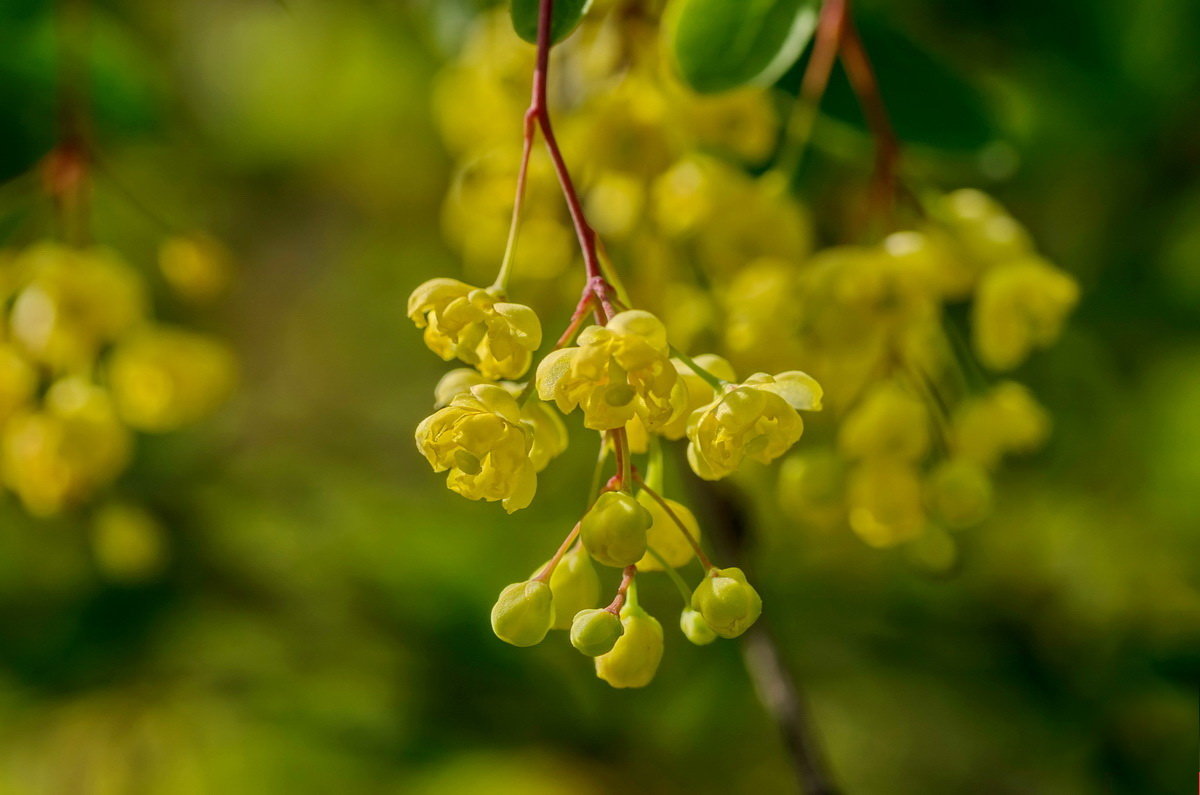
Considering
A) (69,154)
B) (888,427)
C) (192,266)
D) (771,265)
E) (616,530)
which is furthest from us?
(192,266)

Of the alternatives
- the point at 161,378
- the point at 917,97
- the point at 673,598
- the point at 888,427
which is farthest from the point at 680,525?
the point at 673,598

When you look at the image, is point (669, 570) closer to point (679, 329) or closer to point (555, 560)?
point (555, 560)

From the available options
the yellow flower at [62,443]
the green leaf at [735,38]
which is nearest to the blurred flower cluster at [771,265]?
the green leaf at [735,38]

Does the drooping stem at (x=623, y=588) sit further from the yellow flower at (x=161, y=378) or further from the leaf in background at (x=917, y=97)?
the yellow flower at (x=161, y=378)

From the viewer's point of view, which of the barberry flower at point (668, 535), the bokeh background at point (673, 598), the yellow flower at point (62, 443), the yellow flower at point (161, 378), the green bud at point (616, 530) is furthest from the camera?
the bokeh background at point (673, 598)

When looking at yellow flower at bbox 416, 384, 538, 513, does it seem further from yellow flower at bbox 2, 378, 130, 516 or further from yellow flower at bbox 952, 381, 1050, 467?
yellow flower at bbox 2, 378, 130, 516

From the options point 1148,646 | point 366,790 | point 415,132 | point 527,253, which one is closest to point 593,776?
point 366,790

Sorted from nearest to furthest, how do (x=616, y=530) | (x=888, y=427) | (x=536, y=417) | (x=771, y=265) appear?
(x=616, y=530) < (x=536, y=417) < (x=888, y=427) < (x=771, y=265)
